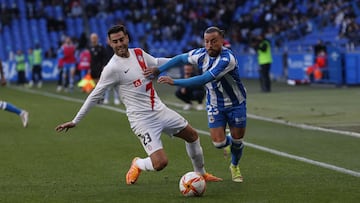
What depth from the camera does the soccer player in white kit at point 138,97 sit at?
9.73 m

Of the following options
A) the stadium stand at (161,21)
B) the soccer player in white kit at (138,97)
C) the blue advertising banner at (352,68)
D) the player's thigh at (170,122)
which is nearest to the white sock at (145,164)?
the soccer player in white kit at (138,97)

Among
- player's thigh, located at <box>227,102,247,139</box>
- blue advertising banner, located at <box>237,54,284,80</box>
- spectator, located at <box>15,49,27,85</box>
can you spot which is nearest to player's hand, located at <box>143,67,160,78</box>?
player's thigh, located at <box>227,102,247,139</box>

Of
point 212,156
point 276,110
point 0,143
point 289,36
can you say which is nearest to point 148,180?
point 212,156

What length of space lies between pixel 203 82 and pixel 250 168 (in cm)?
217

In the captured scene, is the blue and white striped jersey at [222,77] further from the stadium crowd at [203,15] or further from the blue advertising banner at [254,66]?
the stadium crowd at [203,15]

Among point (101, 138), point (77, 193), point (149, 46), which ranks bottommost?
point (149, 46)

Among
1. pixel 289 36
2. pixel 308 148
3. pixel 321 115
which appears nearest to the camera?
pixel 308 148

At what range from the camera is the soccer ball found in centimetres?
→ 915

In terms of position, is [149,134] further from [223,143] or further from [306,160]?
[306,160]

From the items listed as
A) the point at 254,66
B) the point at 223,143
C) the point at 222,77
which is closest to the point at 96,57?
the point at 223,143

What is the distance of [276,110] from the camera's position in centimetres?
2150

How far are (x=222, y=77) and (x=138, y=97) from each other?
1.07 metres

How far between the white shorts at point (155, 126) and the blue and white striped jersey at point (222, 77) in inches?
25.8

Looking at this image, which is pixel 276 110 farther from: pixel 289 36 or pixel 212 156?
pixel 289 36
